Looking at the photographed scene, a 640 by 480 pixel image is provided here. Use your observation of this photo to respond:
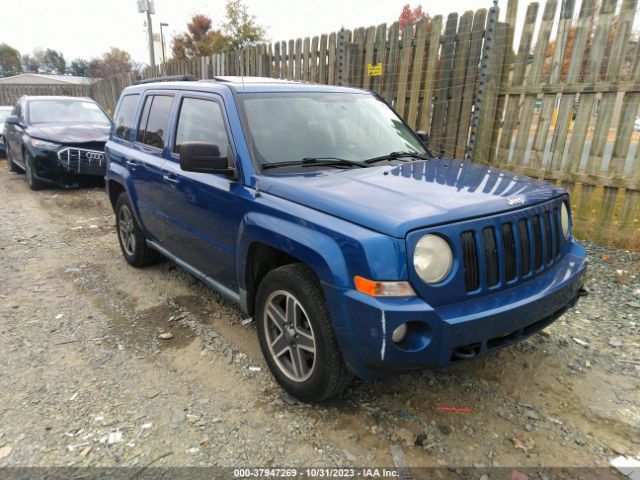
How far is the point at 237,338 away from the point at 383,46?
16.9 ft

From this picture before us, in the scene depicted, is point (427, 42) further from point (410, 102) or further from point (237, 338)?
point (237, 338)

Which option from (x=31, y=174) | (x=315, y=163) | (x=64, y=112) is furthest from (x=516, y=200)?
(x=64, y=112)

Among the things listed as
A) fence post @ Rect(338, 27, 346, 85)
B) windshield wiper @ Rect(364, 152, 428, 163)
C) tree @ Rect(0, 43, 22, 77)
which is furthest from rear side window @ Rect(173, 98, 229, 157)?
tree @ Rect(0, 43, 22, 77)

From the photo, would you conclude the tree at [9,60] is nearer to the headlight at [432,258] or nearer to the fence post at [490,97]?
the fence post at [490,97]

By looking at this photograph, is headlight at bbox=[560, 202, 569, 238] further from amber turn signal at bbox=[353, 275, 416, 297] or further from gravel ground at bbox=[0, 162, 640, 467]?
amber turn signal at bbox=[353, 275, 416, 297]

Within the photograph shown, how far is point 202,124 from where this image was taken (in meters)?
3.57

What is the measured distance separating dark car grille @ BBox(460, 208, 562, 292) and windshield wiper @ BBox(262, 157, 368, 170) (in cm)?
109

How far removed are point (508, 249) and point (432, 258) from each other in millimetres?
517

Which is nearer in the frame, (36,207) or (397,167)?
(397,167)

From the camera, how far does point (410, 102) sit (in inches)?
261

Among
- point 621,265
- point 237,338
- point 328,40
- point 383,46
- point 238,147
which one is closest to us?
point 238,147

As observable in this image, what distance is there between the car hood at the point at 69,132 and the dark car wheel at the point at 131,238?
4.31 m

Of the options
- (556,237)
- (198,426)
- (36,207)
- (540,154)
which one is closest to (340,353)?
(198,426)

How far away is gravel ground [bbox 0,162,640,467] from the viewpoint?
2483 mm
